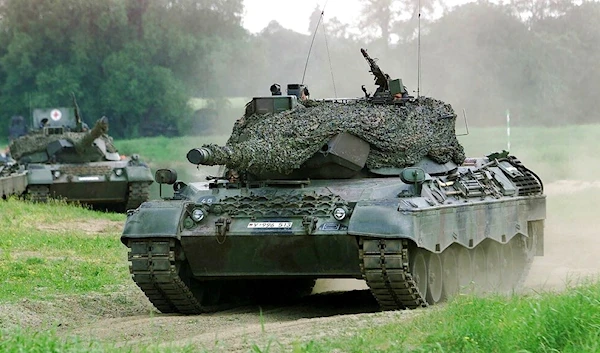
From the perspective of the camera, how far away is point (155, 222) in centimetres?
1371

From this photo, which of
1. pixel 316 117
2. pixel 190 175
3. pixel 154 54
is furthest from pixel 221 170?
pixel 154 54

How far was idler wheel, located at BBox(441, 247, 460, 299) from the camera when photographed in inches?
582

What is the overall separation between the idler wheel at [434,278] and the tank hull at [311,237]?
1cm

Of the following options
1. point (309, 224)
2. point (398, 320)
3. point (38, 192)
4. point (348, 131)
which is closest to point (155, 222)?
point (309, 224)

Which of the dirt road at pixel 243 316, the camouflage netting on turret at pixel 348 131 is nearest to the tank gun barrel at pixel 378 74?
the camouflage netting on turret at pixel 348 131

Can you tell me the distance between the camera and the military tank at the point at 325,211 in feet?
43.4

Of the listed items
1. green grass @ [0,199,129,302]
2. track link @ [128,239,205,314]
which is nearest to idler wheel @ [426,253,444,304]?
track link @ [128,239,205,314]

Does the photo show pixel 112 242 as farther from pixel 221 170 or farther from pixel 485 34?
pixel 485 34

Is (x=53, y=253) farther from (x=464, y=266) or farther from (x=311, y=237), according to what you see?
(x=311, y=237)

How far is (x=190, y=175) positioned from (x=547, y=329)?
106ft

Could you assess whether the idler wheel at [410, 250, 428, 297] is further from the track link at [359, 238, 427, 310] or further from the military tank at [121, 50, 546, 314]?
the track link at [359, 238, 427, 310]

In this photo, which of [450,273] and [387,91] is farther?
[387,91]

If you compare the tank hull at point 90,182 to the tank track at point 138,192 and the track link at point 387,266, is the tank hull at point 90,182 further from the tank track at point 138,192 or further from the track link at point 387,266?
the track link at point 387,266

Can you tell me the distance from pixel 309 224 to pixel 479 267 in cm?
346
